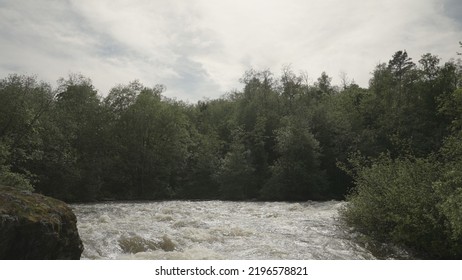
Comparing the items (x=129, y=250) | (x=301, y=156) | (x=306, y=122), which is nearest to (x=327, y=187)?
(x=301, y=156)

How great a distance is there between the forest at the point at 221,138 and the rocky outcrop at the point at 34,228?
71.9ft

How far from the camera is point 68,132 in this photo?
122 ft

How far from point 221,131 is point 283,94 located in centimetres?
1046

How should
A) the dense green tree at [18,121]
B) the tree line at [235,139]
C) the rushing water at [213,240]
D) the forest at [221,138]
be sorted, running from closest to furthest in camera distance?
the rushing water at [213,240] < the dense green tree at [18,121] < the forest at [221,138] < the tree line at [235,139]

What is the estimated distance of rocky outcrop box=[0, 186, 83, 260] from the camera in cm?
802

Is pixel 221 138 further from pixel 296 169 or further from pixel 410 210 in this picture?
pixel 410 210

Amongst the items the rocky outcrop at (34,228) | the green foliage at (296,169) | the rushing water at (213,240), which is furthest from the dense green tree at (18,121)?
the green foliage at (296,169)

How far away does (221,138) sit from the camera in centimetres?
5541

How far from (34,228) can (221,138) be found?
4717cm

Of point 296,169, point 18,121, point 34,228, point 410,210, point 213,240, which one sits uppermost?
point 18,121

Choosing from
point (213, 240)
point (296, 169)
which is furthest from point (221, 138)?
point (213, 240)

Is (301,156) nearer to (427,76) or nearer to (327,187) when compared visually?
(327,187)

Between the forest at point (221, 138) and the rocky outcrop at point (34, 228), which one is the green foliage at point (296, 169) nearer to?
the forest at point (221, 138)

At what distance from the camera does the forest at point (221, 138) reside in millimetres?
34719
